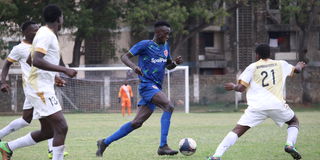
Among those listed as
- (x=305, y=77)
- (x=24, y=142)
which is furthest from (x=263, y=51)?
(x=305, y=77)

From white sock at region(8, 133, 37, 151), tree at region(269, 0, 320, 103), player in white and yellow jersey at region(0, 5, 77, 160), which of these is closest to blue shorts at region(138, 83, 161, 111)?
white sock at region(8, 133, 37, 151)

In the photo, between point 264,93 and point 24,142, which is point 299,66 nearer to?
point 264,93

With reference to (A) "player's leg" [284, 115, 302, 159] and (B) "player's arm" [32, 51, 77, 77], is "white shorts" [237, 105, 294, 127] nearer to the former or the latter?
(A) "player's leg" [284, 115, 302, 159]

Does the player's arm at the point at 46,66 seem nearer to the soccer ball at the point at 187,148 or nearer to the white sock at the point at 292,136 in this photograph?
the soccer ball at the point at 187,148

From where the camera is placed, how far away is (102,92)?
1163 inches

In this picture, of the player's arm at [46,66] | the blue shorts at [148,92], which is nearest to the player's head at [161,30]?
the blue shorts at [148,92]

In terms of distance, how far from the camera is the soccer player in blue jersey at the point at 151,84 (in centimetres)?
985

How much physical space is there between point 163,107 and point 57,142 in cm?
294

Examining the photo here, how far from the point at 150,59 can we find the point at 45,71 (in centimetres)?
295

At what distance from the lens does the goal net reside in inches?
1122

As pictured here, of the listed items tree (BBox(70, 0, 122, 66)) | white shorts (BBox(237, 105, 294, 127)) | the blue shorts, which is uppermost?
tree (BBox(70, 0, 122, 66))

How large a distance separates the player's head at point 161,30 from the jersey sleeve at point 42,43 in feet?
10.4

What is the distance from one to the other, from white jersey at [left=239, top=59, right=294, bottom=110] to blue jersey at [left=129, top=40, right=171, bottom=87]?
5.64 ft

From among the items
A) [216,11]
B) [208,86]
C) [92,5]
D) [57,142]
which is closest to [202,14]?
[216,11]
